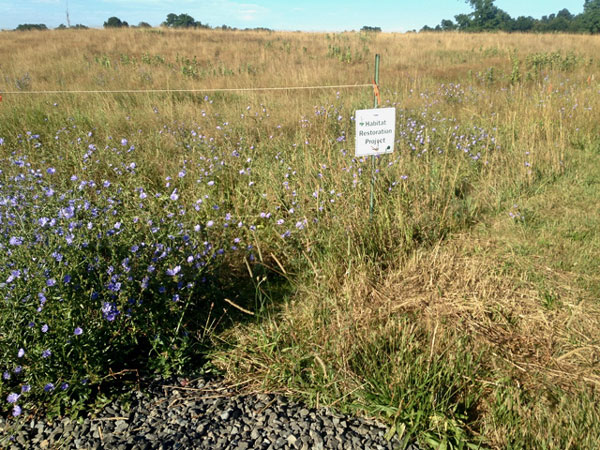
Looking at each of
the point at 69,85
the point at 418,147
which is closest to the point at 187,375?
the point at 418,147

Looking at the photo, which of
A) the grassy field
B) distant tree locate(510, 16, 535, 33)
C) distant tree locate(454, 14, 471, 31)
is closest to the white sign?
the grassy field

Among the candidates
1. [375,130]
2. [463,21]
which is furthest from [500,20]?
[375,130]

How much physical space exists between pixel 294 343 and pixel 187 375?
0.63 m

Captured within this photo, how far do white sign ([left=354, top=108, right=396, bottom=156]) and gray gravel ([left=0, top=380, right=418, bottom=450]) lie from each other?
2032 mm

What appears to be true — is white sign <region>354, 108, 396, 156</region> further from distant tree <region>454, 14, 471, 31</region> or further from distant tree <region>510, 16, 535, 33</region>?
distant tree <region>510, 16, 535, 33</region>

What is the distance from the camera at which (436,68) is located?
40.3 feet

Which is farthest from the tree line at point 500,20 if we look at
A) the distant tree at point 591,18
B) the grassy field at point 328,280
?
the grassy field at point 328,280

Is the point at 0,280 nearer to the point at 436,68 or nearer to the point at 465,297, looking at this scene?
the point at 465,297

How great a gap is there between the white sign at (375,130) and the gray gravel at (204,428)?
6.67 feet

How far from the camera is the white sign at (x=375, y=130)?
3.24m

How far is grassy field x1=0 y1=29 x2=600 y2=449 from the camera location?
2.04 m

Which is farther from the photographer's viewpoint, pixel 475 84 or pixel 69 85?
pixel 475 84

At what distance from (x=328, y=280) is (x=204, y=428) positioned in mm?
1318

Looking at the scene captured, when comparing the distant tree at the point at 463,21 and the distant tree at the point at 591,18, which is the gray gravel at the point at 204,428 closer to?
the distant tree at the point at 591,18
